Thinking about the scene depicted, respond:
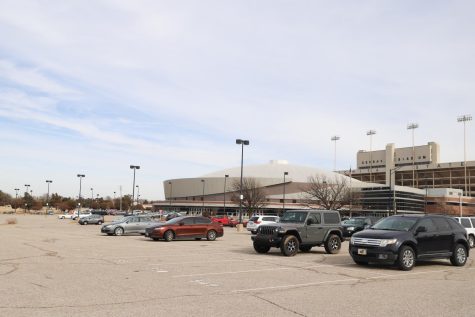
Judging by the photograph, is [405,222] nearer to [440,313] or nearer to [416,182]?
[440,313]

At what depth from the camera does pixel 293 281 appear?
1188 centimetres

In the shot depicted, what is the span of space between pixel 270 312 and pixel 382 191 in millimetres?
119573

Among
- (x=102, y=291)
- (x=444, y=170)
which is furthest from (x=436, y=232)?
(x=444, y=170)

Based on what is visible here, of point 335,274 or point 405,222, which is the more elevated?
point 405,222

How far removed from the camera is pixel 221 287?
10.7 m

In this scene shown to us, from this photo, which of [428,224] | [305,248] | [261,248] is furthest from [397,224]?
[261,248]

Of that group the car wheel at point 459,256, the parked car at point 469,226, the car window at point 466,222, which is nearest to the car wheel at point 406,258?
the car wheel at point 459,256

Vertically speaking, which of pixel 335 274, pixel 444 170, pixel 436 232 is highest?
pixel 444 170

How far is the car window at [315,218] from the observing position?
65.1 feet

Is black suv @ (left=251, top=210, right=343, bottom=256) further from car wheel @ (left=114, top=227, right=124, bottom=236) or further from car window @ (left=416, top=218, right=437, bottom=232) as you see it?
car wheel @ (left=114, top=227, right=124, bottom=236)

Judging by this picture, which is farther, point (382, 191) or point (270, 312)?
point (382, 191)

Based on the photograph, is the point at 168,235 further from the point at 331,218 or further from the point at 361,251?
the point at 361,251

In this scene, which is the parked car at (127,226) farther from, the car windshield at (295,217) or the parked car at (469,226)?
the parked car at (469,226)

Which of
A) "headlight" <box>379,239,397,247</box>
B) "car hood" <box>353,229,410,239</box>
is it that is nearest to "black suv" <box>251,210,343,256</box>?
"car hood" <box>353,229,410,239</box>
